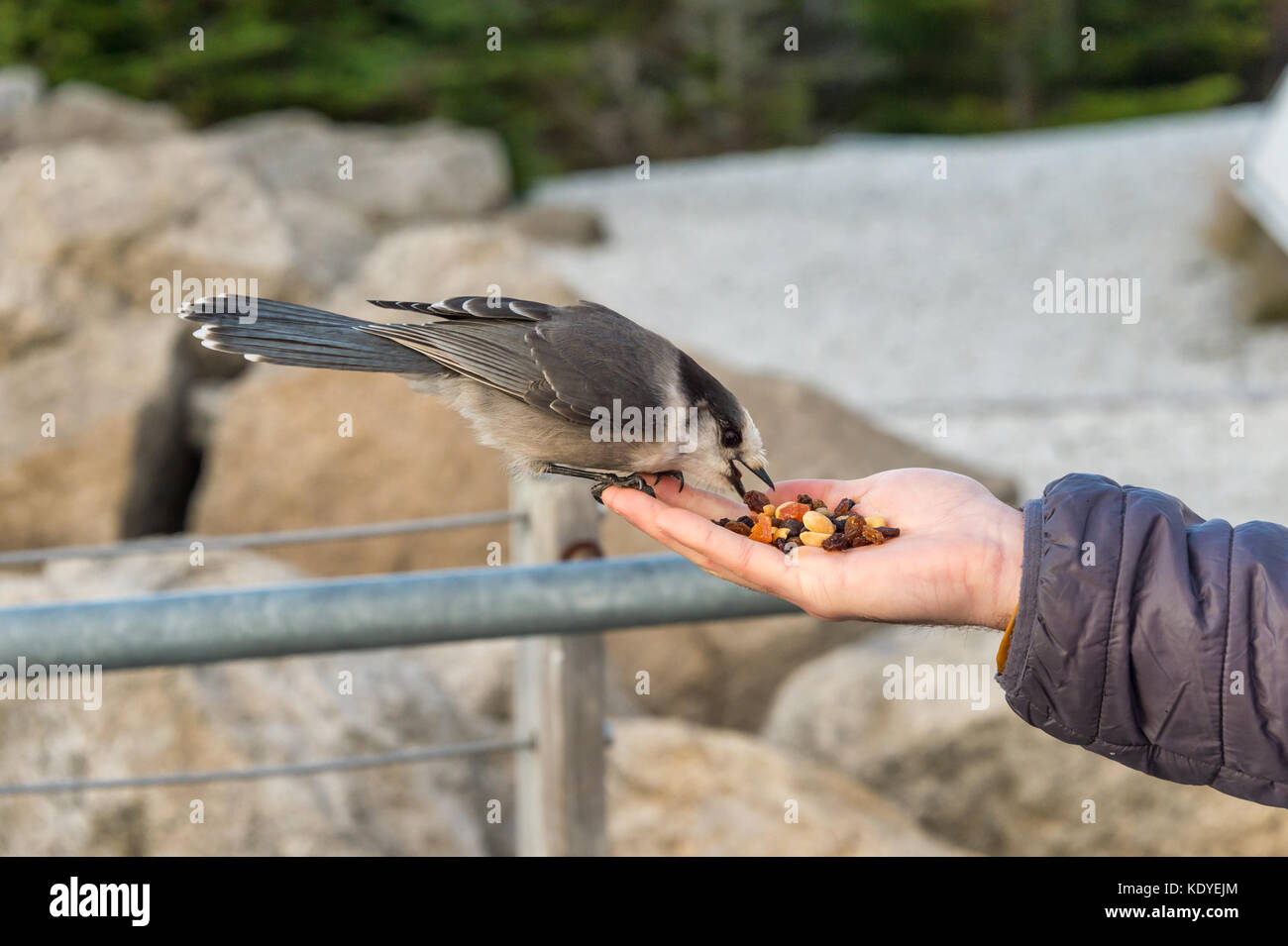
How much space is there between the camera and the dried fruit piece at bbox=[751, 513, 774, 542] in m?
2.48

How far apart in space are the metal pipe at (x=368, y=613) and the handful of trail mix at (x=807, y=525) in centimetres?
15

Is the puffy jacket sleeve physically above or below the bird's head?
below

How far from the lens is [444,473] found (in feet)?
21.2

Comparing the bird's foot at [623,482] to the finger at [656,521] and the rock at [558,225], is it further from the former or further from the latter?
the rock at [558,225]

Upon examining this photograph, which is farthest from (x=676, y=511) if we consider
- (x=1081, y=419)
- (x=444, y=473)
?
(x=1081, y=419)

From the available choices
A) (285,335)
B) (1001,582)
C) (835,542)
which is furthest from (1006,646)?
(285,335)

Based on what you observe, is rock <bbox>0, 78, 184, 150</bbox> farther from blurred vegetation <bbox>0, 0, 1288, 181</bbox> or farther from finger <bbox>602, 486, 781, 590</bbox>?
finger <bbox>602, 486, 781, 590</bbox>

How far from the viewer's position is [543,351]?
2695mm

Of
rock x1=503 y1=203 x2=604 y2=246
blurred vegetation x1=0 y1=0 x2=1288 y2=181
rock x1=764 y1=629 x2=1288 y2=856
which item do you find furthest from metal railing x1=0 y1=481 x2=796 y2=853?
blurred vegetation x1=0 y1=0 x2=1288 y2=181

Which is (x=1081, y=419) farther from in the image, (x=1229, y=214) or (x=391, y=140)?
(x=391, y=140)

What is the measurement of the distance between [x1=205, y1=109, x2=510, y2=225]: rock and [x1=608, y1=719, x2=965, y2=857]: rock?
11.6 meters

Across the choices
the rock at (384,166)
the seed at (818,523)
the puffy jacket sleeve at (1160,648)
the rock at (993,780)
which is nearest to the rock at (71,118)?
the rock at (384,166)

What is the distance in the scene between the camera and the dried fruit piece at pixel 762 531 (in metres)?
2.48
